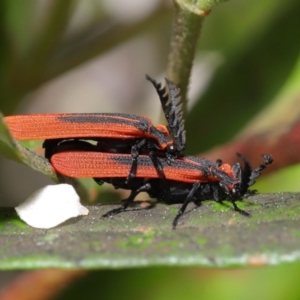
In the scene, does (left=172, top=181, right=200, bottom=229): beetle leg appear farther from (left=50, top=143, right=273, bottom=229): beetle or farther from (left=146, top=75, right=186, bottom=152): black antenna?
(left=146, top=75, right=186, bottom=152): black antenna


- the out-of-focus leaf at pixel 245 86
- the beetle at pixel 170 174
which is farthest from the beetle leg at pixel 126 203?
the out-of-focus leaf at pixel 245 86

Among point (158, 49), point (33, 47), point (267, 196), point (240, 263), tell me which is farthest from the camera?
point (158, 49)

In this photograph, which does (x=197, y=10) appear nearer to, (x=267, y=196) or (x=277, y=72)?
(x=267, y=196)

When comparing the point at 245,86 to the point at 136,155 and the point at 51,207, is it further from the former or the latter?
the point at 51,207

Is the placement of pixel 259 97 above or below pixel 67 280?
above

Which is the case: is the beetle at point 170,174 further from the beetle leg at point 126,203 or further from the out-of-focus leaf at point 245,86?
the out-of-focus leaf at point 245,86

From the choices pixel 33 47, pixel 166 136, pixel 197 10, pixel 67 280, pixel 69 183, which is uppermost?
pixel 197 10

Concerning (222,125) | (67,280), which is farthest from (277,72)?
(67,280)

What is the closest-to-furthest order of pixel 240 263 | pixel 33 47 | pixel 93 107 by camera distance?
pixel 240 263 < pixel 33 47 < pixel 93 107
